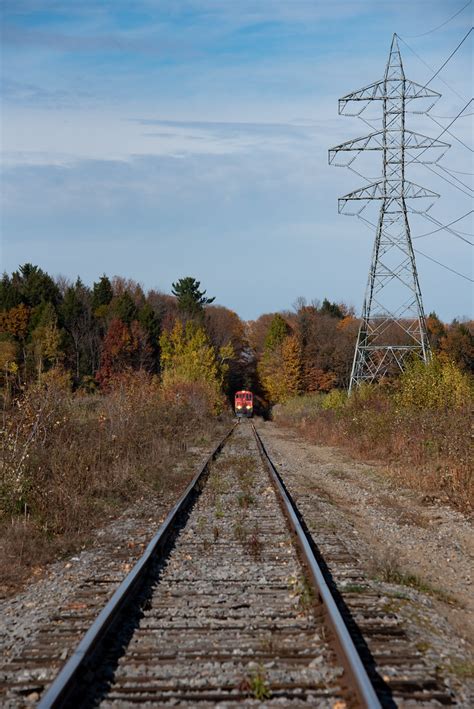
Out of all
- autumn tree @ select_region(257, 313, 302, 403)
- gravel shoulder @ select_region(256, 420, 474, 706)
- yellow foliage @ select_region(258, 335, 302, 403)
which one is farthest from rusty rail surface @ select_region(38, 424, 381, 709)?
yellow foliage @ select_region(258, 335, 302, 403)

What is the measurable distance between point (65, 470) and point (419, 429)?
28.4ft

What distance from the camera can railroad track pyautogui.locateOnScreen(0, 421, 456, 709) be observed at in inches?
156

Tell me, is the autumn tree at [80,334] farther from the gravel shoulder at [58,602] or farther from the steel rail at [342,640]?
the steel rail at [342,640]

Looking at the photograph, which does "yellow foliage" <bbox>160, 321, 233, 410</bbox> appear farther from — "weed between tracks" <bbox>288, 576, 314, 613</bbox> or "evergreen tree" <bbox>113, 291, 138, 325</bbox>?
"weed between tracks" <bbox>288, 576, 314, 613</bbox>

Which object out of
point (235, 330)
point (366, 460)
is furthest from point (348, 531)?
point (235, 330)

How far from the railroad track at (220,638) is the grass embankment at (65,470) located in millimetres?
1506

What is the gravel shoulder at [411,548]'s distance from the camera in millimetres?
5055

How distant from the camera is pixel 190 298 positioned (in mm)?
90438

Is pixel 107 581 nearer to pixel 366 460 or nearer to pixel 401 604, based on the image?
pixel 401 604

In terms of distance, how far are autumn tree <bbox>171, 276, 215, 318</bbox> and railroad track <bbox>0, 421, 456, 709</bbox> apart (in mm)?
79681

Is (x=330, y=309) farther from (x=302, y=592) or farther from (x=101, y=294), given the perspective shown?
(x=302, y=592)

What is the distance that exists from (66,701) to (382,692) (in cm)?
182

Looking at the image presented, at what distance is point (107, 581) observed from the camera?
6457 mm

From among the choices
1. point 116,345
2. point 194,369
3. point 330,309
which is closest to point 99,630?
point 194,369
